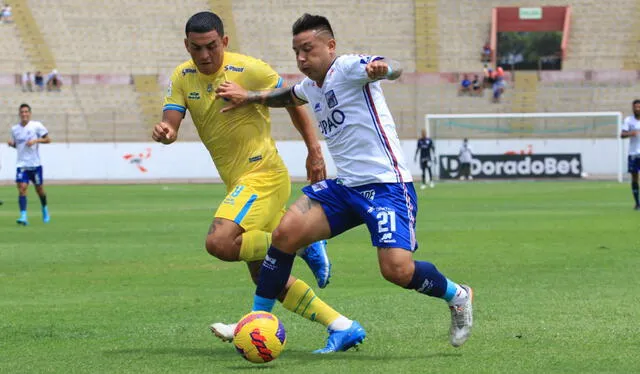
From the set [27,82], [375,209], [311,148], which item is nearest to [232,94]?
[311,148]

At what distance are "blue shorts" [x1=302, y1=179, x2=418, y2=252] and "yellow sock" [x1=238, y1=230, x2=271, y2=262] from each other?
0.73 metres

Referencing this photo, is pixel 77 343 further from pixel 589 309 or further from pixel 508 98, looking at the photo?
pixel 508 98

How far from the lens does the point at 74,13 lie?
2194 inches

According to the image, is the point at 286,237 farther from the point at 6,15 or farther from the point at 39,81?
the point at 6,15

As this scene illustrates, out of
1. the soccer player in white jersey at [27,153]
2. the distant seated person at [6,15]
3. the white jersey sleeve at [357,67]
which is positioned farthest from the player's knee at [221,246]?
the distant seated person at [6,15]

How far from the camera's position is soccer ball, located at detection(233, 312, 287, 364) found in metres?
7.17

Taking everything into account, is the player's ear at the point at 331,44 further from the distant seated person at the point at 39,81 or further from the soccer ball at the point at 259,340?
the distant seated person at the point at 39,81

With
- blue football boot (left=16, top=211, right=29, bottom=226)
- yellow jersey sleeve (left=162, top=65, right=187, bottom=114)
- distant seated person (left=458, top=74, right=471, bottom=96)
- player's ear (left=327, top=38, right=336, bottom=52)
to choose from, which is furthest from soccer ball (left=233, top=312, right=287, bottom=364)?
distant seated person (left=458, top=74, right=471, bottom=96)

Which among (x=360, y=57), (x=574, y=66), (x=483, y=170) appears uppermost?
(x=360, y=57)

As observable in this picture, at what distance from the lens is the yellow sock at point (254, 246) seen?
8188 mm

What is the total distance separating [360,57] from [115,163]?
4410 centimetres

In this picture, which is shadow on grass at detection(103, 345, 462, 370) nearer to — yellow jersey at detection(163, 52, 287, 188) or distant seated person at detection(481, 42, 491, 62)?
yellow jersey at detection(163, 52, 287, 188)

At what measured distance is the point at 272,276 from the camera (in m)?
7.64

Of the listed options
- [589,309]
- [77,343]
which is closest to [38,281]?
[77,343]
